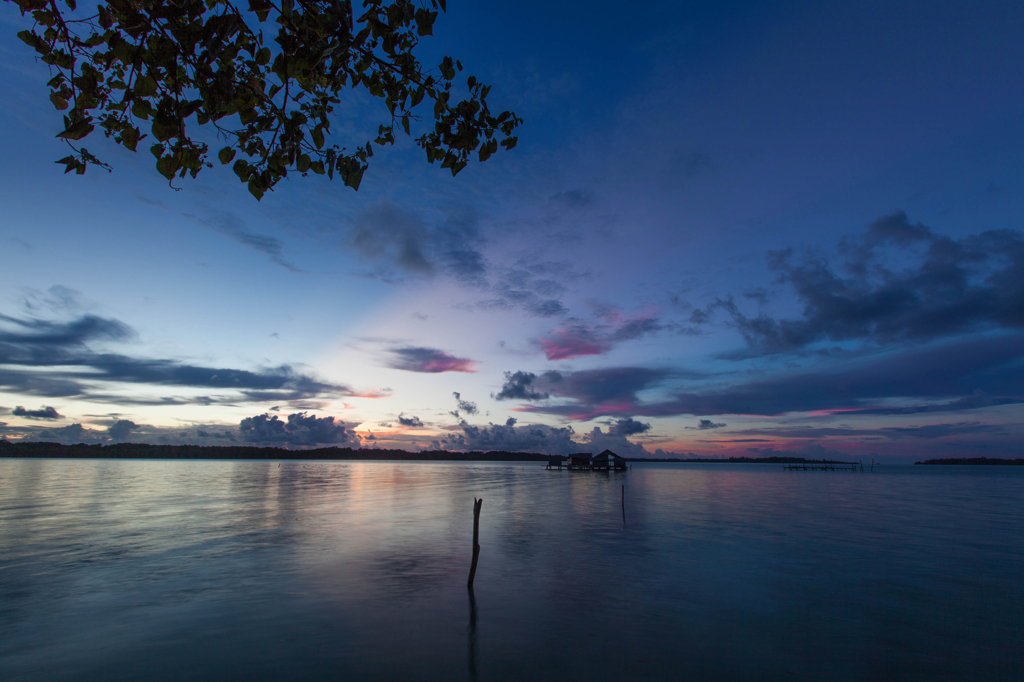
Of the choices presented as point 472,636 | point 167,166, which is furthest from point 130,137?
point 472,636

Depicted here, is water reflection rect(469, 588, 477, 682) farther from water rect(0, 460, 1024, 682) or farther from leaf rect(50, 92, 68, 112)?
leaf rect(50, 92, 68, 112)

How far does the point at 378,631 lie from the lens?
14.5m

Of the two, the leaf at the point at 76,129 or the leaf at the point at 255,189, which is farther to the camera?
the leaf at the point at 255,189

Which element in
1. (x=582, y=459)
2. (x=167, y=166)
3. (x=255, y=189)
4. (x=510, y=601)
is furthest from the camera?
(x=582, y=459)

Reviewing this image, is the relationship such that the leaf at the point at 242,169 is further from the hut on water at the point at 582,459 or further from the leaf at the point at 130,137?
the hut on water at the point at 582,459

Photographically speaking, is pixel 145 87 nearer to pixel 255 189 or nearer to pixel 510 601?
pixel 255 189

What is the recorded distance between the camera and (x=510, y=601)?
691 inches

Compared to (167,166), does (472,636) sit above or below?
below

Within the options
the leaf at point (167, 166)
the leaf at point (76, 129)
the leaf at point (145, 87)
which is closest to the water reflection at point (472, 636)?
the leaf at point (167, 166)

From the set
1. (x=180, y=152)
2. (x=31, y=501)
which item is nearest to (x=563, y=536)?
(x=180, y=152)

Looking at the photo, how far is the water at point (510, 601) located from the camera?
12.5 metres

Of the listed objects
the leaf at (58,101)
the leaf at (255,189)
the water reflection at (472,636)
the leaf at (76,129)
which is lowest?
the water reflection at (472,636)

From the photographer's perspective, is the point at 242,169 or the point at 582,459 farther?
the point at 582,459

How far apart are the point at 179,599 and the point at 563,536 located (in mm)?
20909
